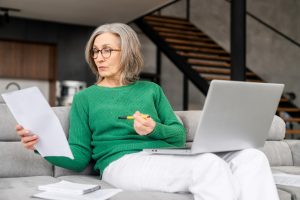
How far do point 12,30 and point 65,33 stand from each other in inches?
39.2

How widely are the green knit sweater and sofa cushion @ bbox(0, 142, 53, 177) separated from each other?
25 cm

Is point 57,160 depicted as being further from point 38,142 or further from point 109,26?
point 109,26

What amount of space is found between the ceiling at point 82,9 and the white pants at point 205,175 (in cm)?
512

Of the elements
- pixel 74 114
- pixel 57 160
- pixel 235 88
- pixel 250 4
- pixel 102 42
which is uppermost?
pixel 250 4

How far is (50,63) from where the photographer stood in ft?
27.7

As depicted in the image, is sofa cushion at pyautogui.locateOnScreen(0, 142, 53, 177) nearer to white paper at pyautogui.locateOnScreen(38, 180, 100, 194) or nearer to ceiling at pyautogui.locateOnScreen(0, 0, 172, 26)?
white paper at pyautogui.locateOnScreen(38, 180, 100, 194)

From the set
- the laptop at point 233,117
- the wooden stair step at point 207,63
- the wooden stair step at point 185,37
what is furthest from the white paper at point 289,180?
the wooden stair step at point 185,37

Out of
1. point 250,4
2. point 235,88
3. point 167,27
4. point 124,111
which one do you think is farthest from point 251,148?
point 250,4

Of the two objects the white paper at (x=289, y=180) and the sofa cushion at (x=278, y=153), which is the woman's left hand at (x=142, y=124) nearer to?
the white paper at (x=289, y=180)

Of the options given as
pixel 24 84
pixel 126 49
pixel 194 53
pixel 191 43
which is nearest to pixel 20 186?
pixel 126 49

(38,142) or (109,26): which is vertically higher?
(109,26)

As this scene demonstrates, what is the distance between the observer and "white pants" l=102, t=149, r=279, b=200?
1.59 metres

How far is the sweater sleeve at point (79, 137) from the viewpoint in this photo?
2078 millimetres

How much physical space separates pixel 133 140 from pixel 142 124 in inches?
13.5
